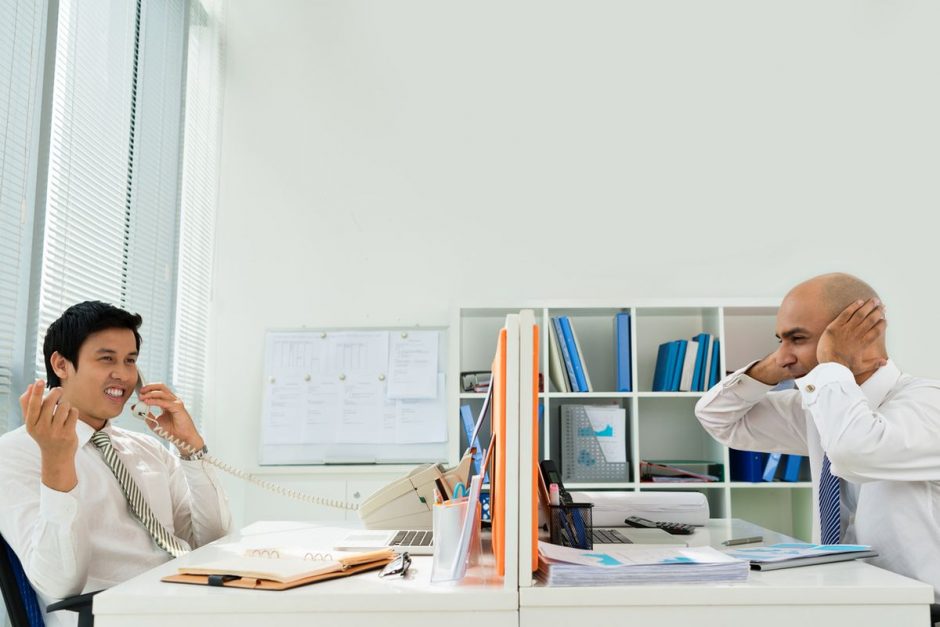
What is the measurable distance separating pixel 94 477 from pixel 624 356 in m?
2.24

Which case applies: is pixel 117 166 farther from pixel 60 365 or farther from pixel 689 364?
pixel 689 364

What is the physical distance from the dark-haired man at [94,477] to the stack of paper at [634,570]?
0.94m

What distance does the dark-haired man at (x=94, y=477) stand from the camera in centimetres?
158

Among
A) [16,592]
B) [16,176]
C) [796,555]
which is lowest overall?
[16,592]

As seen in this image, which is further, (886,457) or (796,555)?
(886,457)

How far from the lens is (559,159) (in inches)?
154

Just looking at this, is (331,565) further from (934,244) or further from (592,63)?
(934,244)

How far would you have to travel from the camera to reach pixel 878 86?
3.95 m

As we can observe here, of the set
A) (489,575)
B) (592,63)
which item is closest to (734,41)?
(592,63)

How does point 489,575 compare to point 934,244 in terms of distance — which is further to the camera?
point 934,244

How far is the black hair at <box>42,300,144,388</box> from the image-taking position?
1.99 m

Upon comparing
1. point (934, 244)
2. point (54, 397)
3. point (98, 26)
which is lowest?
point (54, 397)

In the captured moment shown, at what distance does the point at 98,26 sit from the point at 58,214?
29.7 inches

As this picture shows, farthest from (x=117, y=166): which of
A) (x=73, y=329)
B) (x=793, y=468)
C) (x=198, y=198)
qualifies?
(x=793, y=468)
